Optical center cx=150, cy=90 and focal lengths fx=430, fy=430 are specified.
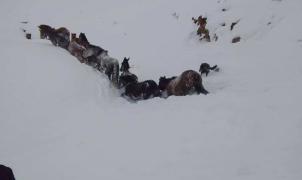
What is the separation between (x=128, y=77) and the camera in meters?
12.1

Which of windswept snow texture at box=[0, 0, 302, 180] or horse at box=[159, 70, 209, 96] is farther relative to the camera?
horse at box=[159, 70, 209, 96]

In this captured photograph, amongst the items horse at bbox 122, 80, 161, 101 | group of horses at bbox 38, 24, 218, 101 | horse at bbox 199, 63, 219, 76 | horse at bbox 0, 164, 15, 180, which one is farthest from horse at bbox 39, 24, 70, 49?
horse at bbox 0, 164, 15, 180

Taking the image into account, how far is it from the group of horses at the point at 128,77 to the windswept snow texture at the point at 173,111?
338 millimetres

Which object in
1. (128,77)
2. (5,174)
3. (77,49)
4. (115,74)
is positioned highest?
(77,49)

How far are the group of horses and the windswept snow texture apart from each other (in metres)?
0.34

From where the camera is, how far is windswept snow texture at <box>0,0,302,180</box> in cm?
684

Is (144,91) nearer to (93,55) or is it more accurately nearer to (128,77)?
(128,77)

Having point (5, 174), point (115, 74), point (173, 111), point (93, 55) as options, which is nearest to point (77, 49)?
point (93, 55)

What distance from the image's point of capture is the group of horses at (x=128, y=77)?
1065 cm

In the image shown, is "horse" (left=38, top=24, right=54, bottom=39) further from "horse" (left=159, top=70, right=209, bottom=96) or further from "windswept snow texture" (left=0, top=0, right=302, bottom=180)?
"horse" (left=159, top=70, right=209, bottom=96)

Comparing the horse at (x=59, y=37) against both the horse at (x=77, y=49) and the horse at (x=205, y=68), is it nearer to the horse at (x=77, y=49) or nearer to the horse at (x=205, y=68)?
the horse at (x=77, y=49)

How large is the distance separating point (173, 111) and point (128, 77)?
3.19 m

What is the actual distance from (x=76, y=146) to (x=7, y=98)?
11.1ft

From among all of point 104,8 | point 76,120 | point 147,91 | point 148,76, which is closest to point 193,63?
point 148,76
